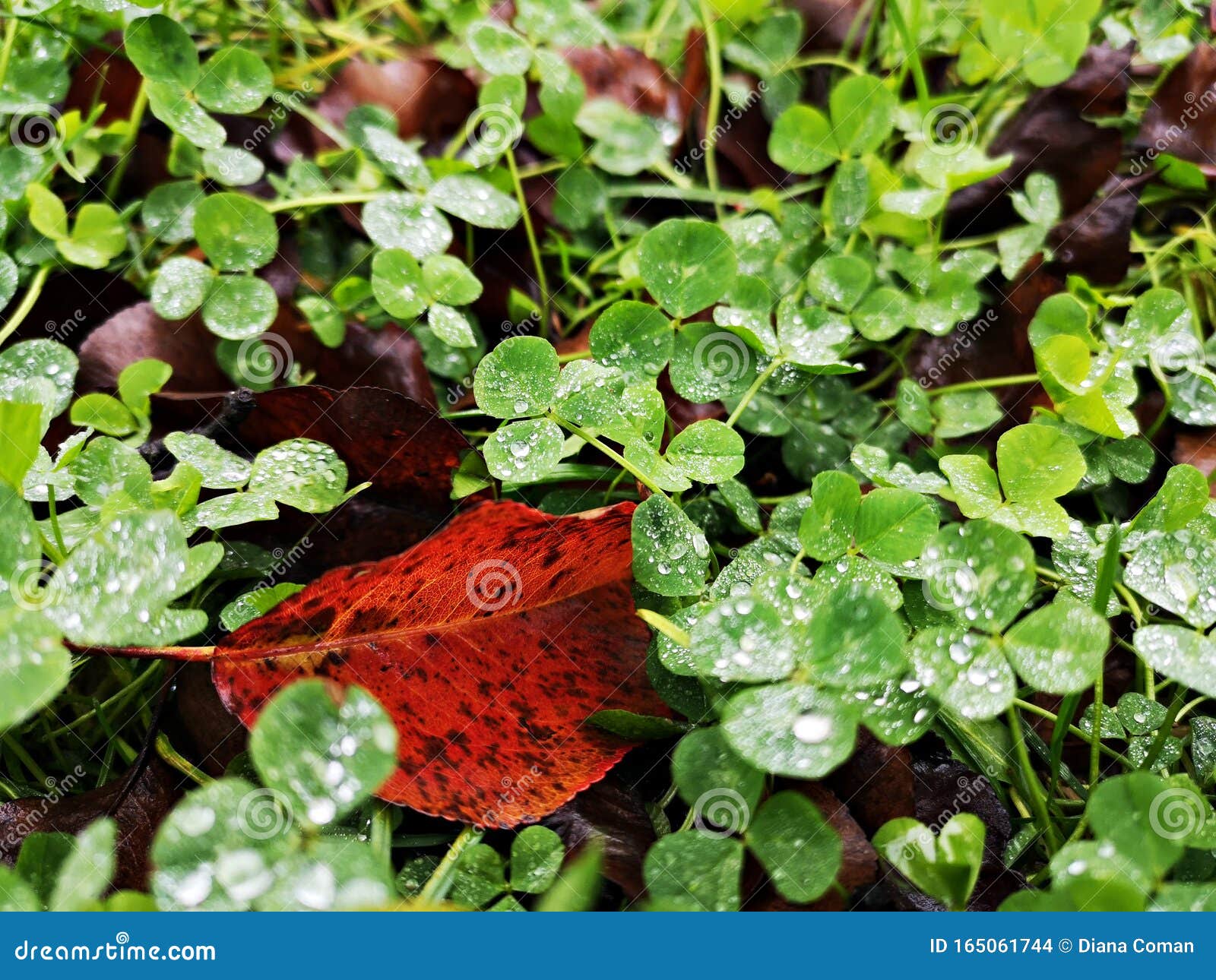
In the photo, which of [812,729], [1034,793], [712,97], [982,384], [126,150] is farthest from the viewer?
[712,97]

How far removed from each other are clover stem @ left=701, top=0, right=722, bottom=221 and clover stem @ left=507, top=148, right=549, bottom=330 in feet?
0.83

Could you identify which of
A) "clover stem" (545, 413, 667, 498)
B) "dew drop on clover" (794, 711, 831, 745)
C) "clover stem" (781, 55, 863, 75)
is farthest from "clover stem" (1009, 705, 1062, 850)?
"clover stem" (781, 55, 863, 75)

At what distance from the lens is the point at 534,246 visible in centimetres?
119

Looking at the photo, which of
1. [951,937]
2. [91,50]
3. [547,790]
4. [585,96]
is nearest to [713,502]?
[547,790]

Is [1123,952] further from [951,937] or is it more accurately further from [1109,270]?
[1109,270]

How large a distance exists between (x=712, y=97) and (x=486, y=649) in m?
0.90

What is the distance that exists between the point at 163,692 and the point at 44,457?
0.25 metres

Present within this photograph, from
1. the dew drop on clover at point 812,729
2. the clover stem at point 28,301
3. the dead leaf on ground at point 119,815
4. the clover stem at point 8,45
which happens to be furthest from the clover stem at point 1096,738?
the clover stem at point 8,45

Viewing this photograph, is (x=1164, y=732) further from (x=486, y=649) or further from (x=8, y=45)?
(x=8, y=45)

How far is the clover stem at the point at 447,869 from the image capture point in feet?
2.55

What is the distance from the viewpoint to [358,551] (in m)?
0.95

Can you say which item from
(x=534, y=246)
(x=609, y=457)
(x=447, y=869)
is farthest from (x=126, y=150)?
(x=447, y=869)

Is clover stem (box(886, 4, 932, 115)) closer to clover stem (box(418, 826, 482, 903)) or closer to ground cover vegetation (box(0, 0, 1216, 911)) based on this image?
ground cover vegetation (box(0, 0, 1216, 911))

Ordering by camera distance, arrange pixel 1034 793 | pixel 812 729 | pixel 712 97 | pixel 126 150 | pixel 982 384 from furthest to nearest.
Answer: pixel 712 97, pixel 126 150, pixel 982 384, pixel 1034 793, pixel 812 729
